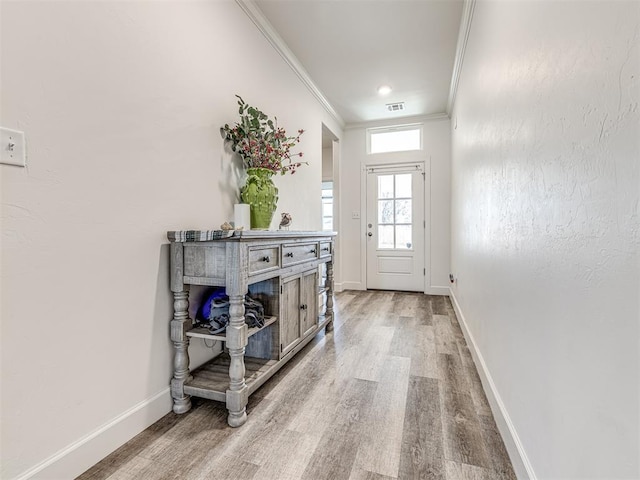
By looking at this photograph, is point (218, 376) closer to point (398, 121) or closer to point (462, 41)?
point (462, 41)

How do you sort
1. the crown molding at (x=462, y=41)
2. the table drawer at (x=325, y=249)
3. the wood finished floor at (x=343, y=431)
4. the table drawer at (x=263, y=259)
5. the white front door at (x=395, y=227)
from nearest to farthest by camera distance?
the wood finished floor at (x=343, y=431), the table drawer at (x=263, y=259), the crown molding at (x=462, y=41), the table drawer at (x=325, y=249), the white front door at (x=395, y=227)

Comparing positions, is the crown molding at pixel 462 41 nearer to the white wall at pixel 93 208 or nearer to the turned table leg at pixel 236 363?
the white wall at pixel 93 208

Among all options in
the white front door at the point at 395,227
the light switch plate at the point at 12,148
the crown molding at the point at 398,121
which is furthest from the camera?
the white front door at the point at 395,227

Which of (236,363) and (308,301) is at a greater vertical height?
(308,301)

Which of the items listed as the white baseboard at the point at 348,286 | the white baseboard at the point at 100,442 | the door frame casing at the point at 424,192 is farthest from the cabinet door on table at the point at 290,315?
the door frame casing at the point at 424,192

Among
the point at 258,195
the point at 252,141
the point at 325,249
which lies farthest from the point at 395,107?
the point at 258,195

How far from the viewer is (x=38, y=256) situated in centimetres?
107

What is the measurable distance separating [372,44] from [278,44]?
2.62ft

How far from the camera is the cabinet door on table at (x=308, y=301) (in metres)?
2.26

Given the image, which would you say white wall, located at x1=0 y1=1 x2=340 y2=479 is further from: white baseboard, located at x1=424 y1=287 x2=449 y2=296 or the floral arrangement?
white baseboard, located at x1=424 y1=287 x2=449 y2=296

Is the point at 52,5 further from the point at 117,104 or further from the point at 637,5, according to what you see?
the point at 637,5

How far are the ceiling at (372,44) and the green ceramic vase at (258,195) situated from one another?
4.14 feet

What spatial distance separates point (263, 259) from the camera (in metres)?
1.72

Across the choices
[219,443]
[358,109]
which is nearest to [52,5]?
[219,443]
